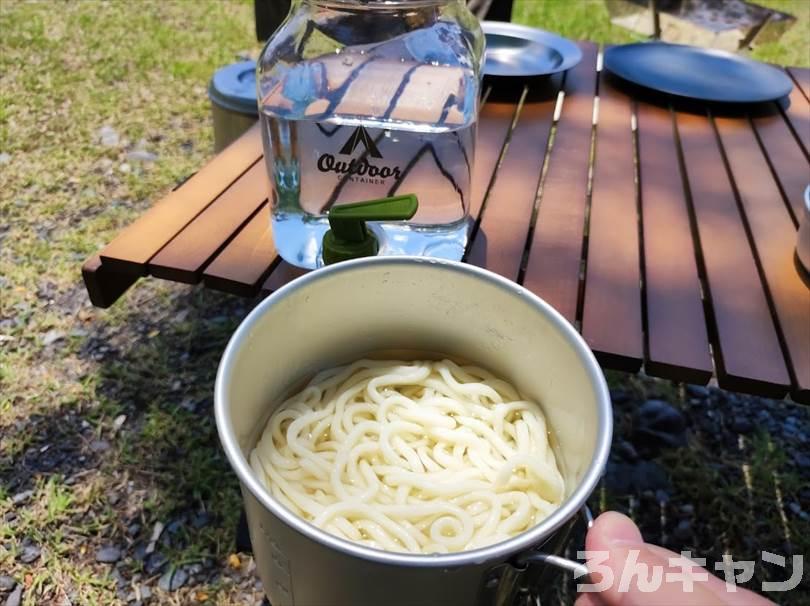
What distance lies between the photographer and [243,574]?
1479mm

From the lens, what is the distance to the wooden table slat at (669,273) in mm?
978

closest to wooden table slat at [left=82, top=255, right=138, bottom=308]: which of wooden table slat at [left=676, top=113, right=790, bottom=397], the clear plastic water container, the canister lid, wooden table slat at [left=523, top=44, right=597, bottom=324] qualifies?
the clear plastic water container

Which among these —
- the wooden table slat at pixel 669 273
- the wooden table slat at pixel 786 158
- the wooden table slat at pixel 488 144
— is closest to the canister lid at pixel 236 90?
the wooden table slat at pixel 488 144

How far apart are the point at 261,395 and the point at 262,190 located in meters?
0.63

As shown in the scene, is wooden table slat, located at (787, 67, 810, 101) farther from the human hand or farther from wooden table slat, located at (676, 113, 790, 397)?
the human hand

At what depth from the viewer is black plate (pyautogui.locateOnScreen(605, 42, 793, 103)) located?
1808mm

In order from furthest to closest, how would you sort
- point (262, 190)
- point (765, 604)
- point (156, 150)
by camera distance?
point (156, 150) < point (262, 190) < point (765, 604)

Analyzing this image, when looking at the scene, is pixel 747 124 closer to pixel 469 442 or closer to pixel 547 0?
pixel 469 442

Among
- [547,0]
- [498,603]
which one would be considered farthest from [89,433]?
[547,0]

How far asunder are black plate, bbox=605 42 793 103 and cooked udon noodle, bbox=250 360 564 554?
1.31 metres

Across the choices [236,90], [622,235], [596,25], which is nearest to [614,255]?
[622,235]

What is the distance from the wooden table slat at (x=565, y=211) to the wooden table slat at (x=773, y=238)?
1.03 feet

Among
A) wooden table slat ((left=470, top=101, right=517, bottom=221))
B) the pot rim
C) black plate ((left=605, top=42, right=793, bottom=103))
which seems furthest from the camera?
black plate ((left=605, top=42, right=793, bottom=103))

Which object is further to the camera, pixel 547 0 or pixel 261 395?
pixel 547 0
